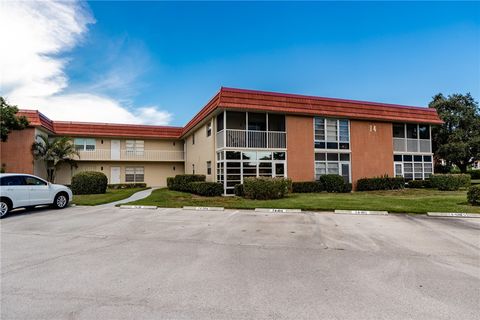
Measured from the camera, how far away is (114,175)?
2725cm

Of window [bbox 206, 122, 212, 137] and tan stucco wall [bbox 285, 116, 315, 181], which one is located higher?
window [bbox 206, 122, 212, 137]

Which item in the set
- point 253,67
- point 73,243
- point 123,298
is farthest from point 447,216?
point 253,67

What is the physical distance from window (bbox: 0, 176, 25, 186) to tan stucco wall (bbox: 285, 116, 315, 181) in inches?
555

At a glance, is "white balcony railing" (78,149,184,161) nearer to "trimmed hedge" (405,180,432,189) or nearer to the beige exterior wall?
the beige exterior wall

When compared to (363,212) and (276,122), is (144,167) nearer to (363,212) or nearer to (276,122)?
(276,122)

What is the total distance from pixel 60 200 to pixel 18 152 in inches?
517

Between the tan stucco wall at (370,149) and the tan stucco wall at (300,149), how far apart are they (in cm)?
360

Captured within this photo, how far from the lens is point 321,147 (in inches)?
762

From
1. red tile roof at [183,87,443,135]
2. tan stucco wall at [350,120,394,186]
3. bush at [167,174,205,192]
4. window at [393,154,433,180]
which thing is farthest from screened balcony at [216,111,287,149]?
window at [393,154,433,180]

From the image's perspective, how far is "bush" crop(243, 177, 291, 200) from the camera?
555 inches

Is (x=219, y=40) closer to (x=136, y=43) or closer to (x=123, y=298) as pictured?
(x=136, y=43)

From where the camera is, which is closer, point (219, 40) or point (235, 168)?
point (235, 168)

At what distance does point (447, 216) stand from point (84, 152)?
2743 centimetres

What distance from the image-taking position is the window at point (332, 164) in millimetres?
19281
